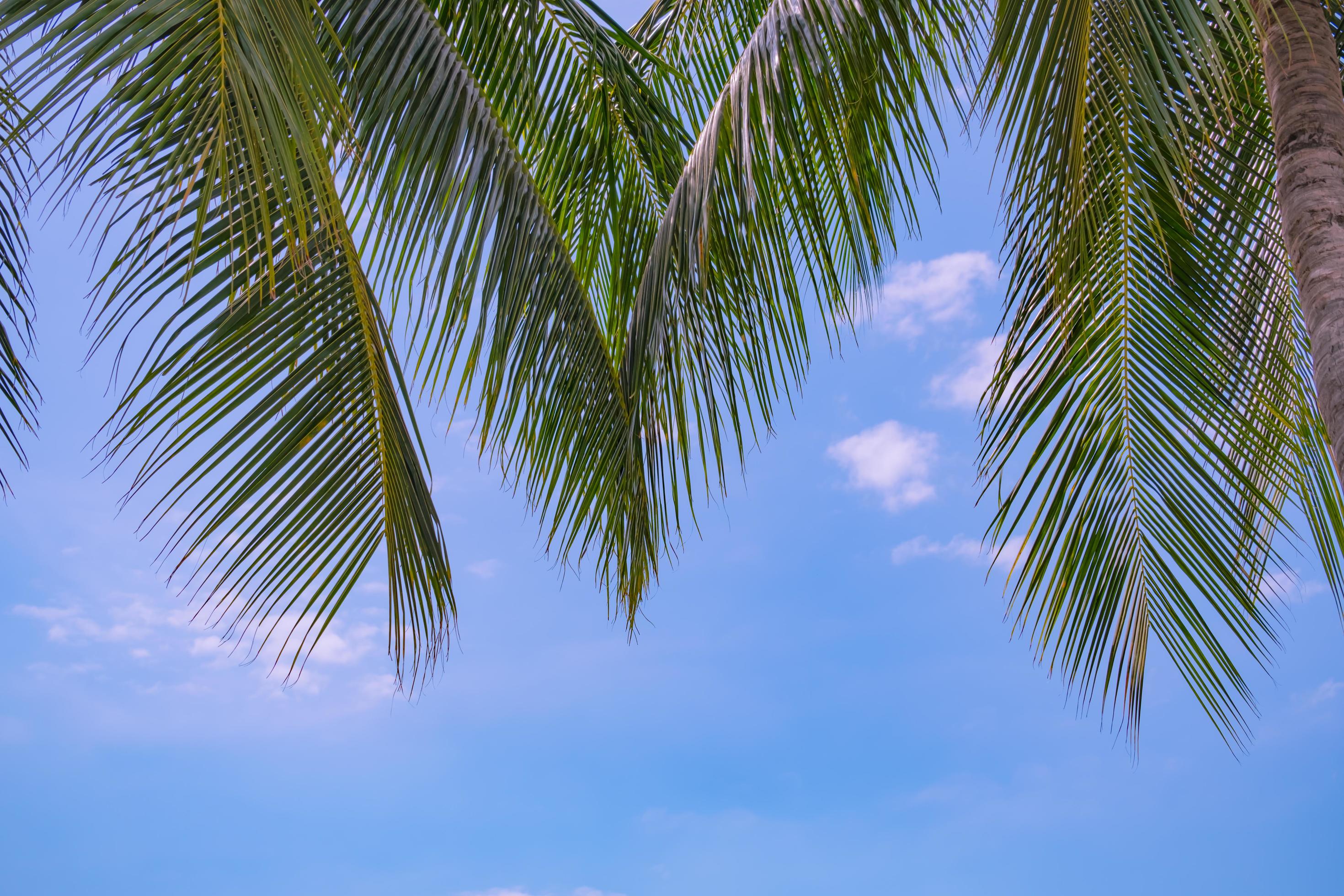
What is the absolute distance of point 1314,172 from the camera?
2.43 meters

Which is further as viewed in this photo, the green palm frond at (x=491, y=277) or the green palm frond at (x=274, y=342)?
the green palm frond at (x=491, y=277)

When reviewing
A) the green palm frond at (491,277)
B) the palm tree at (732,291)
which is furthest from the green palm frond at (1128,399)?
the green palm frond at (491,277)

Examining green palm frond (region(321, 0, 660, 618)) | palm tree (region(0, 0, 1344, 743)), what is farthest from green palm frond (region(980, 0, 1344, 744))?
green palm frond (region(321, 0, 660, 618))

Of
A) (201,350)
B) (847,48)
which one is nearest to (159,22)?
(201,350)

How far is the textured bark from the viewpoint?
224cm

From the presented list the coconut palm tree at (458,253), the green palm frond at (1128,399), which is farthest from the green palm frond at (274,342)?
the green palm frond at (1128,399)

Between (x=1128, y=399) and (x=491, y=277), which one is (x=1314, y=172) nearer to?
(x=1128, y=399)

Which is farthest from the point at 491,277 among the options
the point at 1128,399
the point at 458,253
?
the point at 1128,399

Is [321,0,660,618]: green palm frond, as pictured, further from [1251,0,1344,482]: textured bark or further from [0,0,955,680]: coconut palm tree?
[1251,0,1344,482]: textured bark

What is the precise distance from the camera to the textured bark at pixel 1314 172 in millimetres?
2238

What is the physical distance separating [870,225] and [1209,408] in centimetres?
118

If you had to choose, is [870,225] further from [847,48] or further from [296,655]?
[296,655]

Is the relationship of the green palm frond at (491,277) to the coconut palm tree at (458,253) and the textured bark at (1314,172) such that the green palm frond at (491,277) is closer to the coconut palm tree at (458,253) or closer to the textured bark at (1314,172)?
the coconut palm tree at (458,253)

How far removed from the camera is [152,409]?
241 centimetres
